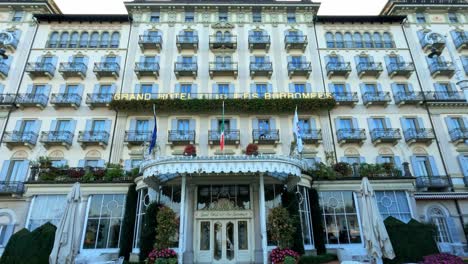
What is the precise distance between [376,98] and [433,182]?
8.95 metres

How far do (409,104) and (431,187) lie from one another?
330 inches

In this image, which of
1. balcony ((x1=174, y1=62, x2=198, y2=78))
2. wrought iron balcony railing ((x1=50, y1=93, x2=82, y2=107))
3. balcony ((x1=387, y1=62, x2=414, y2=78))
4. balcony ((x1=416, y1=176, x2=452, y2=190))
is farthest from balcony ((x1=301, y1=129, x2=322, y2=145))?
wrought iron balcony railing ((x1=50, y1=93, x2=82, y2=107))

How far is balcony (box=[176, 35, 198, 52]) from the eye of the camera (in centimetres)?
3070

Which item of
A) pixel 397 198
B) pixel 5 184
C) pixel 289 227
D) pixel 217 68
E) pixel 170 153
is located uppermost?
pixel 217 68

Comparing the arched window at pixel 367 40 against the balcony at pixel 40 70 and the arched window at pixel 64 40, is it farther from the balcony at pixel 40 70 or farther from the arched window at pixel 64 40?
the balcony at pixel 40 70

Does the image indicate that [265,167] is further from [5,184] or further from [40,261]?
[5,184]

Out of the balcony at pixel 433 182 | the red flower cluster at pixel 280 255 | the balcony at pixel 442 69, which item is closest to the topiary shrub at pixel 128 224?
the red flower cluster at pixel 280 255

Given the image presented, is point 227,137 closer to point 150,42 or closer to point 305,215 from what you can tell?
point 305,215

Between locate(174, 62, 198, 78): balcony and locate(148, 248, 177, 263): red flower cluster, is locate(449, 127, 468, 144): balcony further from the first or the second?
locate(148, 248, 177, 263): red flower cluster

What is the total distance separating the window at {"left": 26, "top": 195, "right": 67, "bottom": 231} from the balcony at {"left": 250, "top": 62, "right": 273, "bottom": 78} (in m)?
20.0

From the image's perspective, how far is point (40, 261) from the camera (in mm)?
15039

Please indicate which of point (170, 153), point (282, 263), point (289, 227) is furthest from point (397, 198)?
point (170, 153)

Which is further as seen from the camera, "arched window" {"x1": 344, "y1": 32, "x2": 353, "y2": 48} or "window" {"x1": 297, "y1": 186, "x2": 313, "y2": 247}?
"arched window" {"x1": 344, "y1": 32, "x2": 353, "y2": 48}

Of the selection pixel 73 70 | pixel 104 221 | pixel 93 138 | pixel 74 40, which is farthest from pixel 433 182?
pixel 74 40
